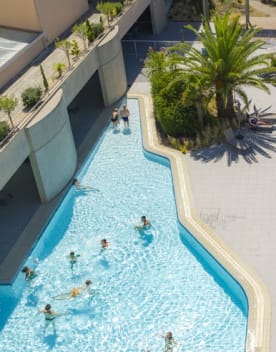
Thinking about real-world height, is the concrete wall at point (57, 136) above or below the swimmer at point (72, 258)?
above

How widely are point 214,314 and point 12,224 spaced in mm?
8776

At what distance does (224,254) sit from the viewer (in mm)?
16312

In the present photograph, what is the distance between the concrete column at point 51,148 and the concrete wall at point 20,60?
2938 millimetres

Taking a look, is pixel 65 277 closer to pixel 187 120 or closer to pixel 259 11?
pixel 187 120

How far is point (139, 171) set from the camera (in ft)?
70.9

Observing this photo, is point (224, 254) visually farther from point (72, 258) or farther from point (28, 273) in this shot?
point (28, 273)

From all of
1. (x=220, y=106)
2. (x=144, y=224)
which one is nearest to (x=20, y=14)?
(x=220, y=106)

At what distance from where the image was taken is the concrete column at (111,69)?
999 inches

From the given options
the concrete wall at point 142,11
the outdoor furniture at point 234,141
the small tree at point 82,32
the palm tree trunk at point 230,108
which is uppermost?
the small tree at point 82,32

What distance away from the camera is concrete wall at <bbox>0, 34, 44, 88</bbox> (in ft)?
71.7

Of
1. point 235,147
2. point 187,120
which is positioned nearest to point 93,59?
point 187,120

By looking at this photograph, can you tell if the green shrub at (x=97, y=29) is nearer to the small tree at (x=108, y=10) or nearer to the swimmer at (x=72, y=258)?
the small tree at (x=108, y=10)

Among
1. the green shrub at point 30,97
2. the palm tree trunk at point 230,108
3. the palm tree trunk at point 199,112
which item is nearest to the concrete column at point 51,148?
the green shrub at point 30,97

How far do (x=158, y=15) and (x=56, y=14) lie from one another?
11125mm
